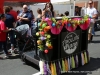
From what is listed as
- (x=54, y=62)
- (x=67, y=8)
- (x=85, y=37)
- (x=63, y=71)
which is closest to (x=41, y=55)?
(x=54, y=62)

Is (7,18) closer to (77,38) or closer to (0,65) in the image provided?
(0,65)

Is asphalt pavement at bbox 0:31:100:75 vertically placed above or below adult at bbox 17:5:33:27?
below

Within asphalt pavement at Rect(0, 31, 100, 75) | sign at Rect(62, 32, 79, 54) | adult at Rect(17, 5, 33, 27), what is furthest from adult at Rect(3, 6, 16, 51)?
sign at Rect(62, 32, 79, 54)

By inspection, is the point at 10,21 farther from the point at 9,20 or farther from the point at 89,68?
the point at 89,68

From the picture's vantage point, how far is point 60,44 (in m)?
4.28

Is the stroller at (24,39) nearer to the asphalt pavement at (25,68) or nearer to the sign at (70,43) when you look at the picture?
the asphalt pavement at (25,68)

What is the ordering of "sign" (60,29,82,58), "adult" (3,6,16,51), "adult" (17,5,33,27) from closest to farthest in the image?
1. "sign" (60,29,82,58)
2. "adult" (3,6,16,51)
3. "adult" (17,5,33,27)

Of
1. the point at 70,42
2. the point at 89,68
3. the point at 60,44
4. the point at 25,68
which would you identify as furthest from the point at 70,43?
the point at 25,68

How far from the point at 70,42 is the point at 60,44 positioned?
0.39 metres

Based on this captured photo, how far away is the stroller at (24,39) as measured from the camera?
5.66m

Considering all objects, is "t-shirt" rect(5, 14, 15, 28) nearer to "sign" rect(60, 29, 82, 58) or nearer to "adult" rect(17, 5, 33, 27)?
"adult" rect(17, 5, 33, 27)

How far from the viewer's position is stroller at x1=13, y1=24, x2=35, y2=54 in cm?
566

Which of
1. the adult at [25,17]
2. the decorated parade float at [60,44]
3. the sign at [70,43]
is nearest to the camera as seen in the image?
the decorated parade float at [60,44]

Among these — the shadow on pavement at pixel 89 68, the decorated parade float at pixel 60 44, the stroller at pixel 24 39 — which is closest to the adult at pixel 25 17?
the stroller at pixel 24 39
